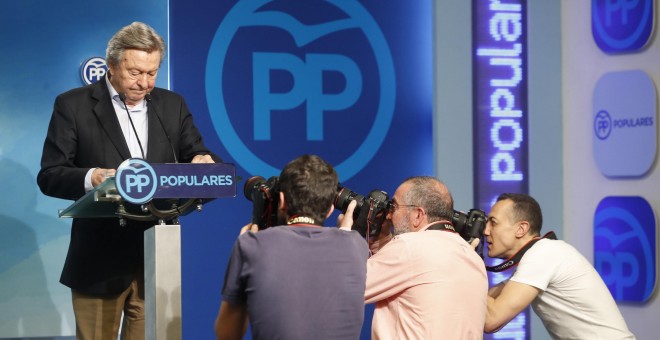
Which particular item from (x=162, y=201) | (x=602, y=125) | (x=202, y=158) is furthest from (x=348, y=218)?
(x=602, y=125)

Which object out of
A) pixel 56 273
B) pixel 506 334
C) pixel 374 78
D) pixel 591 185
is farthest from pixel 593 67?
pixel 56 273

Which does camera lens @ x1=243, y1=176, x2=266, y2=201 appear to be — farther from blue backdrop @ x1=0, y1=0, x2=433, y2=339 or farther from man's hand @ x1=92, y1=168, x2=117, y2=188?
blue backdrop @ x1=0, y1=0, x2=433, y2=339

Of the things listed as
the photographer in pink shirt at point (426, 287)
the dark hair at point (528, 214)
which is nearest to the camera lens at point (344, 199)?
the photographer in pink shirt at point (426, 287)

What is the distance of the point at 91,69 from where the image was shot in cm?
530

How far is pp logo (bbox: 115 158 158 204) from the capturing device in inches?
95.1

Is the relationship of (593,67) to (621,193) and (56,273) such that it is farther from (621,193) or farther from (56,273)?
(56,273)

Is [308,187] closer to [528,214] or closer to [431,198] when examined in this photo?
[431,198]

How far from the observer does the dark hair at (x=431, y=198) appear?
3320mm

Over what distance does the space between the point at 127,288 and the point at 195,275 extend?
2534 mm

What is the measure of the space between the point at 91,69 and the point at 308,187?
309cm

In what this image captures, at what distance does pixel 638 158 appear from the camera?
5676 millimetres

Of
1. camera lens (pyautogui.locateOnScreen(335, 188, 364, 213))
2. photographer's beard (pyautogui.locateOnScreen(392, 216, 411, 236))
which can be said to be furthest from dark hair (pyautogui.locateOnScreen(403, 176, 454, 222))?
camera lens (pyautogui.locateOnScreen(335, 188, 364, 213))

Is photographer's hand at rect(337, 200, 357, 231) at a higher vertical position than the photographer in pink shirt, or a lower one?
higher

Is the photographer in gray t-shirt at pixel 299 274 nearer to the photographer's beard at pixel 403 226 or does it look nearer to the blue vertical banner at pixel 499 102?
the photographer's beard at pixel 403 226
